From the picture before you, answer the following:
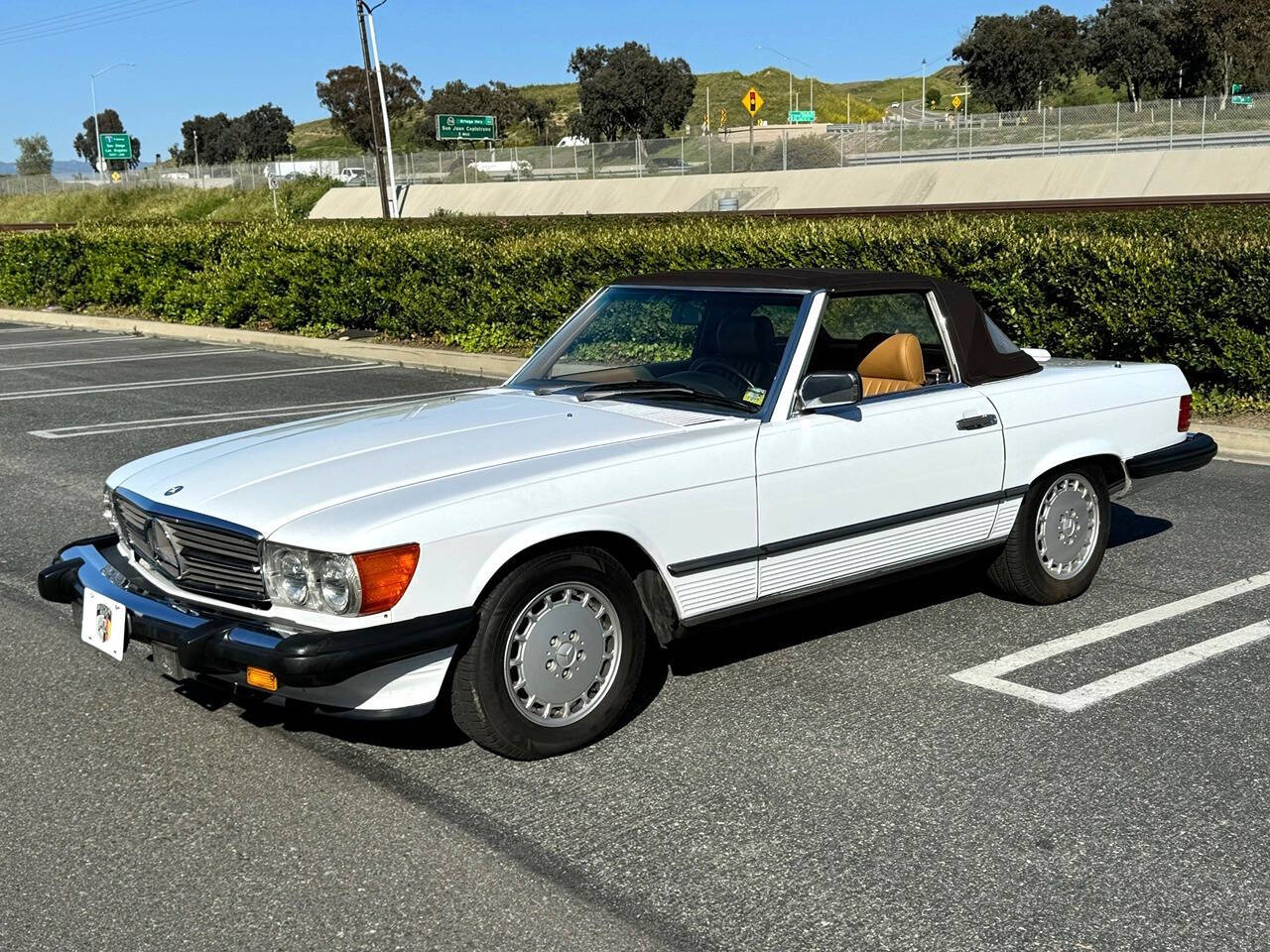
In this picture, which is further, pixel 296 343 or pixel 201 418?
pixel 296 343

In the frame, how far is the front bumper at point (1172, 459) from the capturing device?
6.06 meters

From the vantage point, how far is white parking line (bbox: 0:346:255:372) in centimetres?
1679

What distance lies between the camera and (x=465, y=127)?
78.4m

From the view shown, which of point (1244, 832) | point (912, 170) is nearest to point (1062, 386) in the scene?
point (1244, 832)

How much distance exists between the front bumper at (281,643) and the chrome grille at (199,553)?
77 millimetres

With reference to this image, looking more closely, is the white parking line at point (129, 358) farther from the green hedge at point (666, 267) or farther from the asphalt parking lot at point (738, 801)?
the asphalt parking lot at point (738, 801)

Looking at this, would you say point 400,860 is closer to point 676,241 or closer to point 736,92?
point 676,241

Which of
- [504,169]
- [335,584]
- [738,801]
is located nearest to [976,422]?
[738,801]

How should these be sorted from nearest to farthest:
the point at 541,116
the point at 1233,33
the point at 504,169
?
the point at 504,169 → the point at 1233,33 → the point at 541,116

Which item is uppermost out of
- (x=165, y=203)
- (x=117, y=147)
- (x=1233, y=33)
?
(x=1233, y=33)

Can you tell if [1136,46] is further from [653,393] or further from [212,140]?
[212,140]

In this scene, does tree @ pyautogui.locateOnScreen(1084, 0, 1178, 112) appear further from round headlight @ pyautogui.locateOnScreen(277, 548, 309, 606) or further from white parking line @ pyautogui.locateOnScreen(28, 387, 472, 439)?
round headlight @ pyautogui.locateOnScreen(277, 548, 309, 606)

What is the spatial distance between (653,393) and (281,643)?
6.00ft

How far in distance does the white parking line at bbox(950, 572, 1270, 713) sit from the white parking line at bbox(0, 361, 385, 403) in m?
11.2
